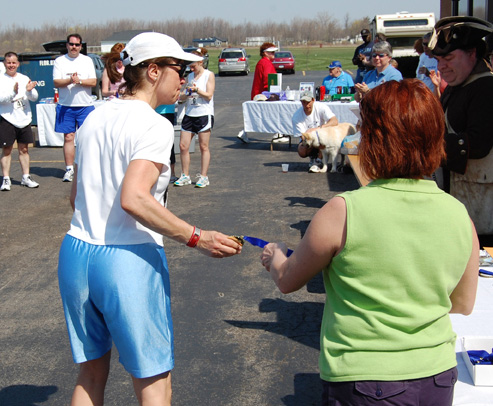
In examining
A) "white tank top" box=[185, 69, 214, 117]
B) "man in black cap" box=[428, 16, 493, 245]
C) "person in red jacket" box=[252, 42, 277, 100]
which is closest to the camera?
"man in black cap" box=[428, 16, 493, 245]

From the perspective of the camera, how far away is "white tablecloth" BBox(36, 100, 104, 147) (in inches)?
486

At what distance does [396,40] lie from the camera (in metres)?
28.6

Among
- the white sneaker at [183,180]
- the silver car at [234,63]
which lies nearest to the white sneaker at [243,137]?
the white sneaker at [183,180]

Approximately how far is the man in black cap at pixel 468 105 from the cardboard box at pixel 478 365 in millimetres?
1259

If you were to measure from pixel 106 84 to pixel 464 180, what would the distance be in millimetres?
5887

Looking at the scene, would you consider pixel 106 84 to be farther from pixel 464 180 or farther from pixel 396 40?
pixel 396 40

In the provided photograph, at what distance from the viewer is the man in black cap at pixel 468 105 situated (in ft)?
11.6

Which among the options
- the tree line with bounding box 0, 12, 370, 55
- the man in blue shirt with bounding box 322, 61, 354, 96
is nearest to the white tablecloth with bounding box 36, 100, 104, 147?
the man in blue shirt with bounding box 322, 61, 354, 96

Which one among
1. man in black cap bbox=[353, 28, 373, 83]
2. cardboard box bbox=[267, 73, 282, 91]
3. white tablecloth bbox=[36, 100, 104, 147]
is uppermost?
man in black cap bbox=[353, 28, 373, 83]

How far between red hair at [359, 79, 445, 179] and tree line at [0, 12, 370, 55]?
4240 inches

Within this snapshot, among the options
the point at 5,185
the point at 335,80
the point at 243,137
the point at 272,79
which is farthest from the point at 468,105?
the point at 272,79

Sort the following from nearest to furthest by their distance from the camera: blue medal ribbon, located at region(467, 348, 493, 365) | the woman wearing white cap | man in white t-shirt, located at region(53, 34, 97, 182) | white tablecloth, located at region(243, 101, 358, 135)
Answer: the woman wearing white cap < blue medal ribbon, located at region(467, 348, 493, 365) < man in white t-shirt, located at region(53, 34, 97, 182) < white tablecloth, located at region(243, 101, 358, 135)

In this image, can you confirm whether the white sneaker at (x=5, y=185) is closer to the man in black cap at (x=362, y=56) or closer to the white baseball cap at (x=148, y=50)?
the man in black cap at (x=362, y=56)

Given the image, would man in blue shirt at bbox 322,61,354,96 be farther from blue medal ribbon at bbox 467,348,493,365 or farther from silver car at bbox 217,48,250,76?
silver car at bbox 217,48,250,76
